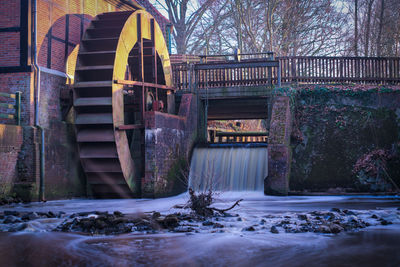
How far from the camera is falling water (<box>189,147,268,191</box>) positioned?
1375 centimetres

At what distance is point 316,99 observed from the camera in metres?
14.5

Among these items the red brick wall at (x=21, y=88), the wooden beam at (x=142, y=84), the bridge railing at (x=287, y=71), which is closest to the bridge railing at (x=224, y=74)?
the bridge railing at (x=287, y=71)

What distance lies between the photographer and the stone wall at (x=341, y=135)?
13000 mm

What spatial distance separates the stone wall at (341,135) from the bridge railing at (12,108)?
24.1ft

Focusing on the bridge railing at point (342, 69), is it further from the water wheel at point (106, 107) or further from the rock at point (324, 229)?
the rock at point (324, 229)

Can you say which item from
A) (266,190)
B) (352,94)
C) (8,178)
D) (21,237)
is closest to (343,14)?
(352,94)

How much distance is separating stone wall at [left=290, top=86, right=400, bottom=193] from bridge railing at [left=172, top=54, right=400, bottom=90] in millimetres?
1698

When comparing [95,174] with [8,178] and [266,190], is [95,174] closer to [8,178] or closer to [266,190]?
[8,178]

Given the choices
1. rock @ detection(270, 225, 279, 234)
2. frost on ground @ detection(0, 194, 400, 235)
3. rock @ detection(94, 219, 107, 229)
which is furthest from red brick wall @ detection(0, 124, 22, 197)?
rock @ detection(270, 225, 279, 234)

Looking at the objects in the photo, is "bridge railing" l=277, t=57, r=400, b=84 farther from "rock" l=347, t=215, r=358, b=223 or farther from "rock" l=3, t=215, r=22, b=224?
"rock" l=3, t=215, r=22, b=224

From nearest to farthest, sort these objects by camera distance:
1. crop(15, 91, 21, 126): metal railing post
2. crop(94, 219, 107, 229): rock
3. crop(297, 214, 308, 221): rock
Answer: crop(94, 219, 107, 229): rock < crop(297, 214, 308, 221): rock < crop(15, 91, 21, 126): metal railing post

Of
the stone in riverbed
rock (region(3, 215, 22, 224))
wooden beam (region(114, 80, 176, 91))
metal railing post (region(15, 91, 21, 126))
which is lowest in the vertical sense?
the stone in riverbed

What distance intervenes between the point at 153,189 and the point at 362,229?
6.45 metres

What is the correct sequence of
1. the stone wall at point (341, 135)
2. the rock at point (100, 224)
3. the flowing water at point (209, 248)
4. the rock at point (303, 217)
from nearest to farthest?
the flowing water at point (209, 248) → the rock at point (100, 224) → the rock at point (303, 217) → the stone wall at point (341, 135)
